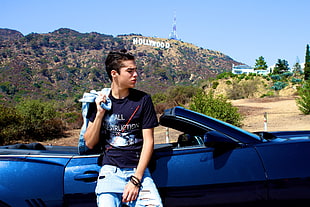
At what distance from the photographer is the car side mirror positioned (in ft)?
8.54

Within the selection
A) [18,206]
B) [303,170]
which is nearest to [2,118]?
[18,206]

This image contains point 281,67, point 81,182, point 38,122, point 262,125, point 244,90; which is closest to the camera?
point 81,182

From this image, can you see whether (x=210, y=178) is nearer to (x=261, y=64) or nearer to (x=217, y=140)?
(x=217, y=140)

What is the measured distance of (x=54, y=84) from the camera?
77812mm

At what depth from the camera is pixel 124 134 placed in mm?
2443

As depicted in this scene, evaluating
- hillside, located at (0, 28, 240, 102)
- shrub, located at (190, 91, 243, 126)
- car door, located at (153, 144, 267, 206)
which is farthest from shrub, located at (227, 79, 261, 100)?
car door, located at (153, 144, 267, 206)

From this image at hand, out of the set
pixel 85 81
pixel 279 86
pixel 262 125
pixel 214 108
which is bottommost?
pixel 262 125

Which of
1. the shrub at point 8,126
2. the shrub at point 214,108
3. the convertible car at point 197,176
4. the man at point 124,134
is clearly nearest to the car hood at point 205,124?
the convertible car at point 197,176

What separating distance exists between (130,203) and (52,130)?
57.2 feet

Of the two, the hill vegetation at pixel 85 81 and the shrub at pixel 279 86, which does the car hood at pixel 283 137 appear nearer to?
the hill vegetation at pixel 85 81

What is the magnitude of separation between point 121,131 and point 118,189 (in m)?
0.43

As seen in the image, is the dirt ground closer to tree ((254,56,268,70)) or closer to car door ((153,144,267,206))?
car door ((153,144,267,206))

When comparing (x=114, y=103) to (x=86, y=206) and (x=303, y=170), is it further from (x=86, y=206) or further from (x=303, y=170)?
(x=303, y=170)

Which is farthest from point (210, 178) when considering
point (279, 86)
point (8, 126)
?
point (279, 86)
